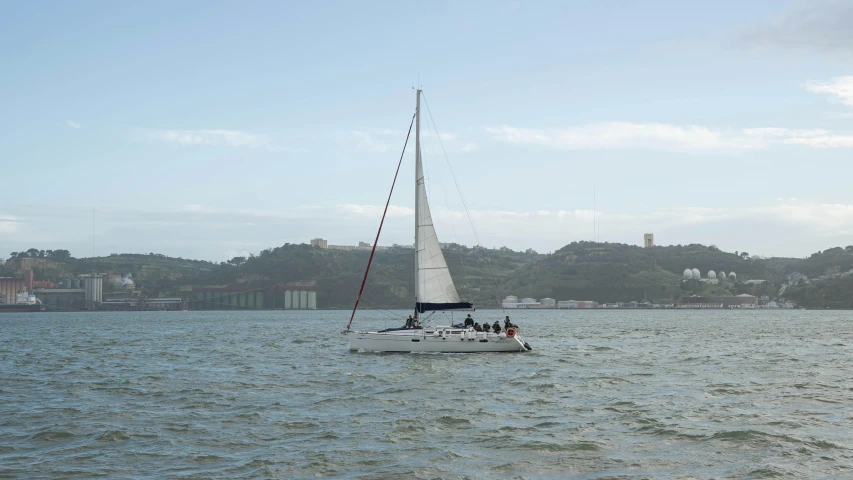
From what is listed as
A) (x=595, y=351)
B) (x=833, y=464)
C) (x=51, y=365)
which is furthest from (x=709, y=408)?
(x=51, y=365)

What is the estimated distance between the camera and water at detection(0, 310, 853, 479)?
754 inches

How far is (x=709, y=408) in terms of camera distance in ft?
90.8

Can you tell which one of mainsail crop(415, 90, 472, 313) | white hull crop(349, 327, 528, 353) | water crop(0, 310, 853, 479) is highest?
mainsail crop(415, 90, 472, 313)

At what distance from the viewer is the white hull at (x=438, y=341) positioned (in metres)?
47.2

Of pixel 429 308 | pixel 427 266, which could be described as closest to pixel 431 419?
pixel 429 308

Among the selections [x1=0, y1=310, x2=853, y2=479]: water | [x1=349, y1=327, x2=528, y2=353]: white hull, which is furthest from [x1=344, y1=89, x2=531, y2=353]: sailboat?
[x1=0, y1=310, x2=853, y2=479]: water

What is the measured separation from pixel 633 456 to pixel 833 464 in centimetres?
469

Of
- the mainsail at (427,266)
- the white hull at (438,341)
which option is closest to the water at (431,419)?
the white hull at (438,341)

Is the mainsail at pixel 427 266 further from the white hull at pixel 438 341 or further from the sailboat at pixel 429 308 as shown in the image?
the white hull at pixel 438 341

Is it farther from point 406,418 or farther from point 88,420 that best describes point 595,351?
point 88,420

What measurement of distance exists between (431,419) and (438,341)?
21.4 m

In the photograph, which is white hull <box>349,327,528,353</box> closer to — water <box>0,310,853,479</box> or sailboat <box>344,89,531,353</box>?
sailboat <box>344,89,531,353</box>

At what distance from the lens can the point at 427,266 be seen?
48000 millimetres

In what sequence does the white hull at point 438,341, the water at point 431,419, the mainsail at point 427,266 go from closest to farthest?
the water at point 431,419 < the white hull at point 438,341 < the mainsail at point 427,266
